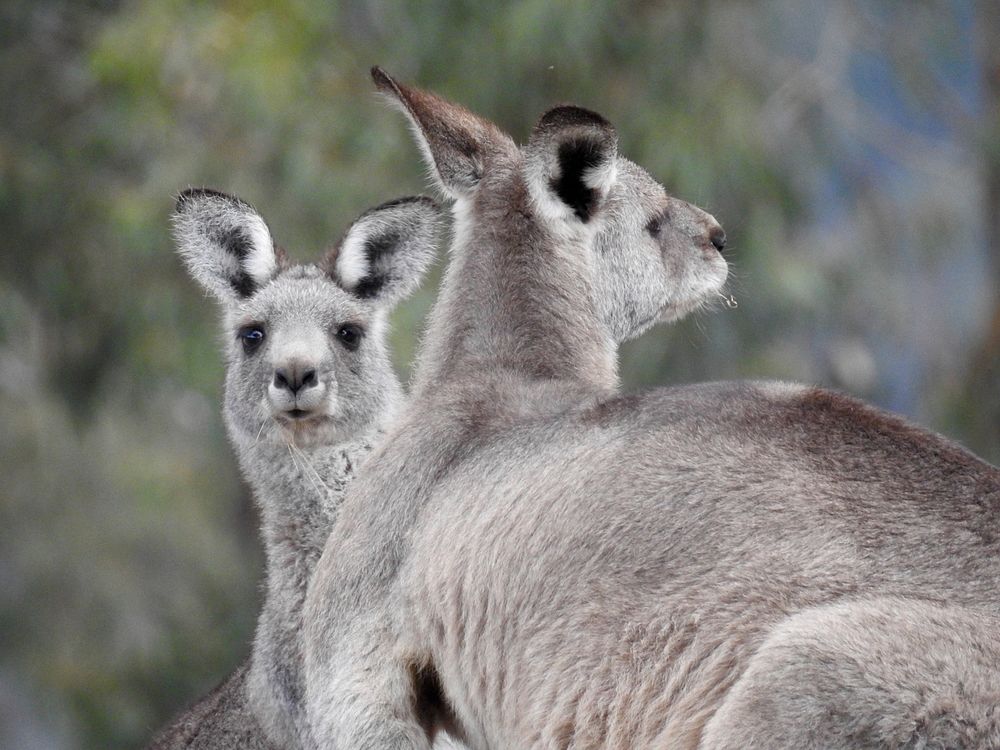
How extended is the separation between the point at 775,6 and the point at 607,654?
522 inches

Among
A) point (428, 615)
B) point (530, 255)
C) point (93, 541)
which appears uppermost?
point (530, 255)

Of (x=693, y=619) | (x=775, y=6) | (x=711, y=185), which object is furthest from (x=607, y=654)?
(x=775, y=6)

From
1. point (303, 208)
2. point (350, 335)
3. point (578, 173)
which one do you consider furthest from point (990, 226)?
point (578, 173)

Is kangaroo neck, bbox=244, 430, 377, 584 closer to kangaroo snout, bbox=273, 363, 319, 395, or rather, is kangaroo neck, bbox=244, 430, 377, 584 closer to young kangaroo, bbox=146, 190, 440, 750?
young kangaroo, bbox=146, 190, 440, 750

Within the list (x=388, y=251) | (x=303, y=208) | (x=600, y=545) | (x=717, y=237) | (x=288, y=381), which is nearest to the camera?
(x=600, y=545)

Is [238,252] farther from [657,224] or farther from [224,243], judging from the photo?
[657,224]

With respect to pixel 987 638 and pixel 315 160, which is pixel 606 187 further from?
pixel 315 160

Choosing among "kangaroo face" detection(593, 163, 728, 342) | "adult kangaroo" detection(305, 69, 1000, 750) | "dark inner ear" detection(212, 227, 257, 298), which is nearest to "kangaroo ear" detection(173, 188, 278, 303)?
"dark inner ear" detection(212, 227, 257, 298)

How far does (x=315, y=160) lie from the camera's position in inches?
566

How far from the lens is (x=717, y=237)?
5738mm

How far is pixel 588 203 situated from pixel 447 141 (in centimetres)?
44

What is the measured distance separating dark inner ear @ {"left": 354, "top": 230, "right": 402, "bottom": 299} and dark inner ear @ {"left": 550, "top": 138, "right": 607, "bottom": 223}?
152 cm

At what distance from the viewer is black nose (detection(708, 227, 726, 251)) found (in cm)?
571

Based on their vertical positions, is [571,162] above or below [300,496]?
above
